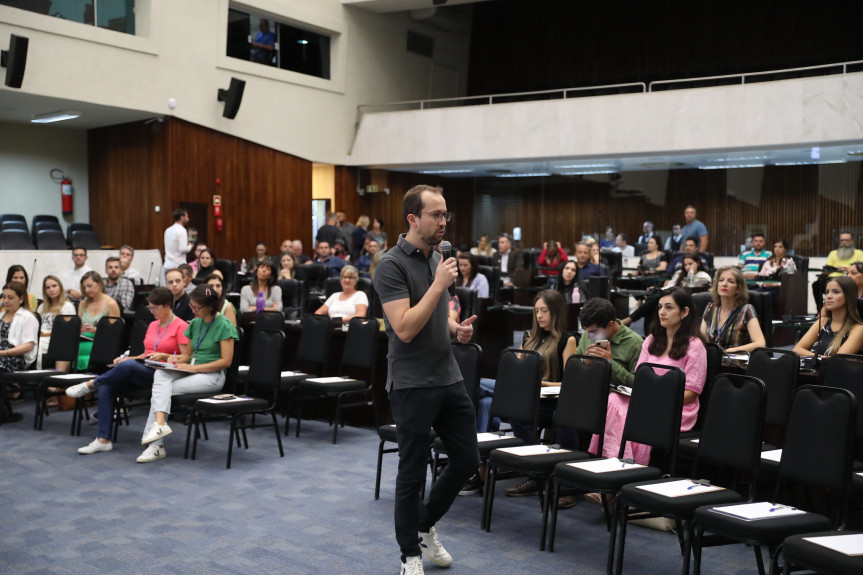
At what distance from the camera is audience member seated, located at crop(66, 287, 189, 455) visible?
20.5 ft

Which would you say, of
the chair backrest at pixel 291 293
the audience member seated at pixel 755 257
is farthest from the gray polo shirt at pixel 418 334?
the audience member seated at pixel 755 257

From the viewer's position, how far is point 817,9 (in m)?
16.8

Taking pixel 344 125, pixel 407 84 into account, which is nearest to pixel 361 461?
pixel 344 125

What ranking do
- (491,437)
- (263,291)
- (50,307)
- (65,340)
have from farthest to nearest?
1. (263,291)
2. (50,307)
3. (65,340)
4. (491,437)

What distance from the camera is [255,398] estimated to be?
6.21 meters

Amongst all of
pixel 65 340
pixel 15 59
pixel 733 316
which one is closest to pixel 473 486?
pixel 733 316

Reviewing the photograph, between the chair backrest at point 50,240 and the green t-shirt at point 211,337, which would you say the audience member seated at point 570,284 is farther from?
the chair backrest at point 50,240

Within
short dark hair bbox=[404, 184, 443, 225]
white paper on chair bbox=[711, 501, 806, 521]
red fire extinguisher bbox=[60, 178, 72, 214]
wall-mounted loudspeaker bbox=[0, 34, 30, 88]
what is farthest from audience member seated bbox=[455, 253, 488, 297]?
red fire extinguisher bbox=[60, 178, 72, 214]

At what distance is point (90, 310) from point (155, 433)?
2.44m

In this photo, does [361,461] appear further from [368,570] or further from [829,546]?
[829,546]

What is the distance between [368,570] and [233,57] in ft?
43.4

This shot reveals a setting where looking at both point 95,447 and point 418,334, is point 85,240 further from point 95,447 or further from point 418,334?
point 418,334

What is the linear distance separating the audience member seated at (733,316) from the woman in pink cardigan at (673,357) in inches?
49.7

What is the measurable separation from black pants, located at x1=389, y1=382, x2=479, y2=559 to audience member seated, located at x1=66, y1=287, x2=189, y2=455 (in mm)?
3334
